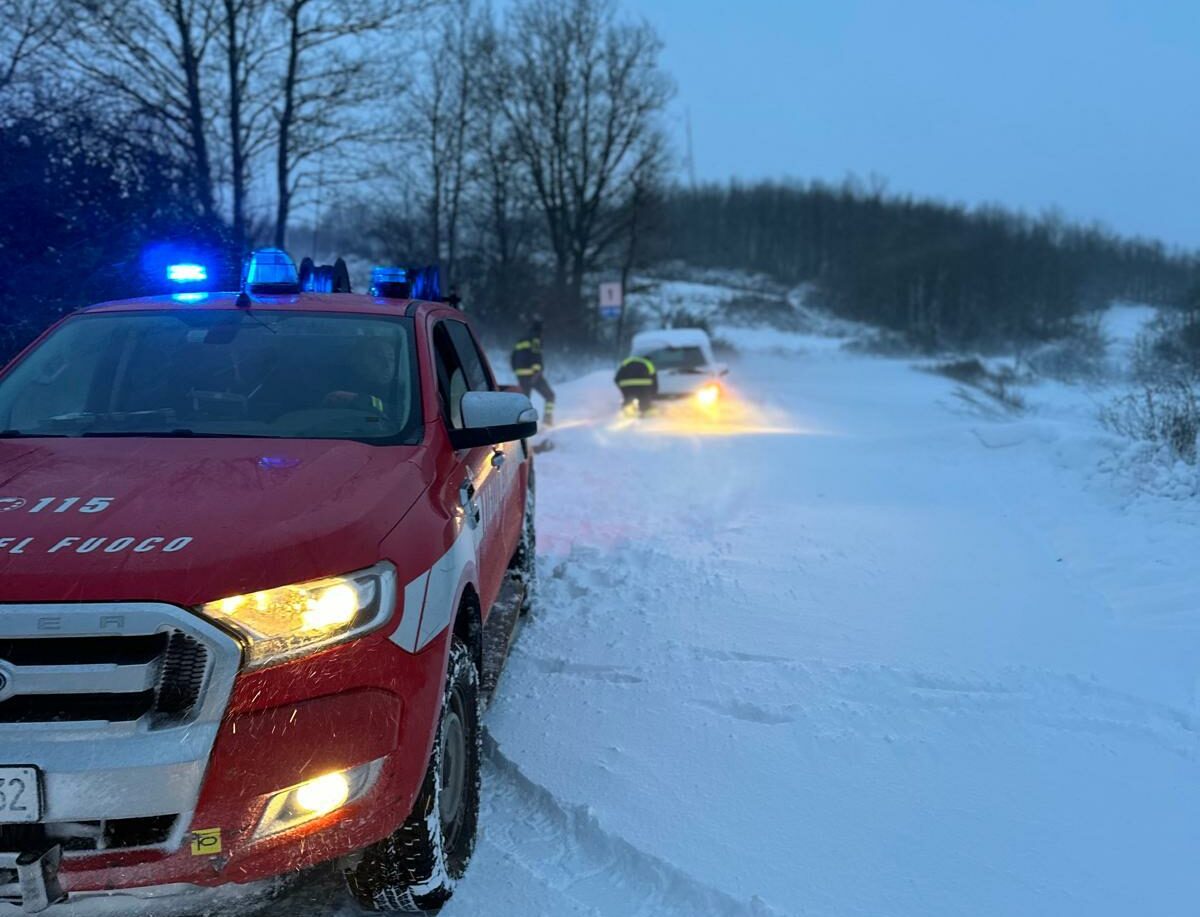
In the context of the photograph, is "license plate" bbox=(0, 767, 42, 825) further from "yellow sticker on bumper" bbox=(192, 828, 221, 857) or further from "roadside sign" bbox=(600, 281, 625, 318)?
"roadside sign" bbox=(600, 281, 625, 318)

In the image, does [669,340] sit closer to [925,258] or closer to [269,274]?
[269,274]

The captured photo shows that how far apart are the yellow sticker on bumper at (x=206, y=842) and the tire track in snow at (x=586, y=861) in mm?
1159

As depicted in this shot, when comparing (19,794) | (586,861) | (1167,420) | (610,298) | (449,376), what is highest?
(610,298)

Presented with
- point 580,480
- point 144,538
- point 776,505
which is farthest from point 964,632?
point 580,480

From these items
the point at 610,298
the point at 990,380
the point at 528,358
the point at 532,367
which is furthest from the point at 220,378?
the point at 990,380

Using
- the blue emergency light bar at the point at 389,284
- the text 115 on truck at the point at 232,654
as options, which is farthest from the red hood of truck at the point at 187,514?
the blue emergency light bar at the point at 389,284

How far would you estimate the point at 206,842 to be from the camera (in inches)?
76.8

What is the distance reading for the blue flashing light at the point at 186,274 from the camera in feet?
12.9

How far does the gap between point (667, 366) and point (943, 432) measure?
5.57 m

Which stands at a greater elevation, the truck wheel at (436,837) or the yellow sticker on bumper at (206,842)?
the yellow sticker on bumper at (206,842)

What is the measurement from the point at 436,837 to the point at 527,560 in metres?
2.91

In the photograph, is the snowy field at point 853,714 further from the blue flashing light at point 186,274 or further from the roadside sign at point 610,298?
the roadside sign at point 610,298

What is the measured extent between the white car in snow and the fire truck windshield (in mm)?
12387

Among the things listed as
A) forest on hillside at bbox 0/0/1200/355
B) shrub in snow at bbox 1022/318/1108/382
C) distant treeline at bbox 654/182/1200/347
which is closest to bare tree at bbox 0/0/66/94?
forest on hillside at bbox 0/0/1200/355
